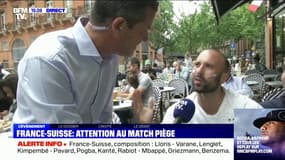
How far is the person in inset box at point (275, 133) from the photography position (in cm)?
153

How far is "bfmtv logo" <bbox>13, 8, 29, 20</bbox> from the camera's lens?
1602mm

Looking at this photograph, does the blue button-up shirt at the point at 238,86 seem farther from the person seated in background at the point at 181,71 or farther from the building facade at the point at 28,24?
the building facade at the point at 28,24

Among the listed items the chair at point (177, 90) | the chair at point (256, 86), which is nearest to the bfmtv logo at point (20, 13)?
the chair at point (177, 90)

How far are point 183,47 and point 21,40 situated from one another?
66cm

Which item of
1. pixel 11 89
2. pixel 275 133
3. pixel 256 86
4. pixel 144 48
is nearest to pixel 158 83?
pixel 144 48

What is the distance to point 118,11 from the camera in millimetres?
1457

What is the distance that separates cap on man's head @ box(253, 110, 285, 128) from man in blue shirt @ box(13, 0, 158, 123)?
1.79 feet

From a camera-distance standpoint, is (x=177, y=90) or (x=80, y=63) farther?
(x=177, y=90)

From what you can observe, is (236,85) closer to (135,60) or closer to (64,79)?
(135,60)

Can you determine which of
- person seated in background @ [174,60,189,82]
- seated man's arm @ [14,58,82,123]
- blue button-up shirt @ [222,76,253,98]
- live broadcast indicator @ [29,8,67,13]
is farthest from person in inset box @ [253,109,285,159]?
live broadcast indicator @ [29,8,67,13]

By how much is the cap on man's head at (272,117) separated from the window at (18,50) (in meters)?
0.94

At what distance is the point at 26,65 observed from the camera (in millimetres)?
1382

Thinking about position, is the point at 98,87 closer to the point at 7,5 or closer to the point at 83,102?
the point at 83,102

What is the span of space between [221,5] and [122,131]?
0.64 meters
